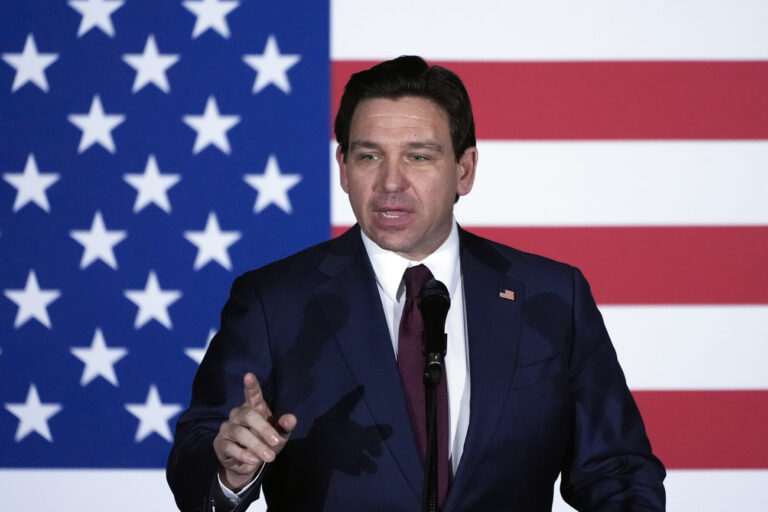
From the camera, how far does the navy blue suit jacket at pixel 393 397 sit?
4.46 feet

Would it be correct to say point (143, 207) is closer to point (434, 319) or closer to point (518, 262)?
point (518, 262)

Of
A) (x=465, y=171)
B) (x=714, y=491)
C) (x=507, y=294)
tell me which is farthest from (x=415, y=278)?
(x=714, y=491)

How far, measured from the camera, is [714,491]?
7.77 ft

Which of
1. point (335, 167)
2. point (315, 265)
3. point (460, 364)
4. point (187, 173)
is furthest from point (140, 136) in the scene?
point (460, 364)

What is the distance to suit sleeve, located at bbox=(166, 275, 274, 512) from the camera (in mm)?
1296

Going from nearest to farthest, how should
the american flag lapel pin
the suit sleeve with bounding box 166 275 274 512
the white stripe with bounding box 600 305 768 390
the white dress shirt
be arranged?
1. the suit sleeve with bounding box 166 275 274 512
2. the white dress shirt
3. the american flag lapel pin
4. the white stripe with bounding box 600 305 768 390

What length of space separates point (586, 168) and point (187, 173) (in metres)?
1.03

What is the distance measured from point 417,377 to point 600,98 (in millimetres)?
1235

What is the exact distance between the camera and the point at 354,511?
1354 mm

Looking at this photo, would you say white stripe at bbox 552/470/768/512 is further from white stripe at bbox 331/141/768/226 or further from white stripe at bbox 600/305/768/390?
white stripe at bbox 331/141/768/226

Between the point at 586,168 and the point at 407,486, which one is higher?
the point at 586,168

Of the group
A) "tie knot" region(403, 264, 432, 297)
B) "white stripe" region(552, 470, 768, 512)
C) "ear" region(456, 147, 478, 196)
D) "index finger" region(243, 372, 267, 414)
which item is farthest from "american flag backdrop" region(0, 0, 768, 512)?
"index finger" region(243, 372, 267, 414)

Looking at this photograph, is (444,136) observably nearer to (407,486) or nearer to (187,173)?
(407,486)

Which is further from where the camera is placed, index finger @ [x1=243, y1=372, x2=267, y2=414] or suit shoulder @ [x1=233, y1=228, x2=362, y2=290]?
suit shoulder @ [x1=233, y1=228, x2=362, y2=290]
